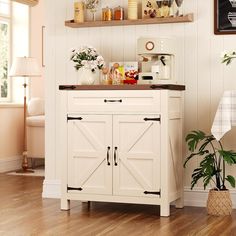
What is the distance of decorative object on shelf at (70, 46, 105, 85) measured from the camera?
5352mm

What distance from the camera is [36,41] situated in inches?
356

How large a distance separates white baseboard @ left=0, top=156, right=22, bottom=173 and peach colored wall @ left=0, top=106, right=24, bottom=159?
1.6 inches

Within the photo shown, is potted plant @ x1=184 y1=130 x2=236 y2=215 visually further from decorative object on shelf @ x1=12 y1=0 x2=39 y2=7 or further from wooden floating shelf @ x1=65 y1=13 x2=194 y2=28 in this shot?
decorative object on shelf @ x1=12 y1=0 x2=39 y2=7

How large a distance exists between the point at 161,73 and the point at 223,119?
2.24 feet

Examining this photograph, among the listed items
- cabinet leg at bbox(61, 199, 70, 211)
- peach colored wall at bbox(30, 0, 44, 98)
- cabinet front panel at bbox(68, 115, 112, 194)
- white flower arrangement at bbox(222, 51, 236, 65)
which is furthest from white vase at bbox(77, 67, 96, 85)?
peach colored wall at bbox(30, 0, 44, 98)

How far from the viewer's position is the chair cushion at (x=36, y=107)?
8.54 metres

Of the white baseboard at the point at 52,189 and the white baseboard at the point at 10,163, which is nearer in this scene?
the white baseboard at the point at 52,189

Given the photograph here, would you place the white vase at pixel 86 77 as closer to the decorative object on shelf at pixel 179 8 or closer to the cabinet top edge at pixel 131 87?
the cabinet top edge at pixel 131 87

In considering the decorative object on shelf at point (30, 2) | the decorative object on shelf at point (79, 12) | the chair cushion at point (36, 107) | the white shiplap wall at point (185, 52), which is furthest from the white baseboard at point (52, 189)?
the decorative object on shelf at point (30, 2)

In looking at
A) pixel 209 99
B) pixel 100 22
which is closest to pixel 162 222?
pixel 209 99

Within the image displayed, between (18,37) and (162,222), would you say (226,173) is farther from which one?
(18,37)

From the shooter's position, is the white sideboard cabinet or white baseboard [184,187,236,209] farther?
white baseboard [184,187,236,209]

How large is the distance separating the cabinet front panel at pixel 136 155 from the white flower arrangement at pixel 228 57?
28.1 inches

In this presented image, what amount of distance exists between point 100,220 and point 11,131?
12.2 feet
